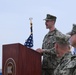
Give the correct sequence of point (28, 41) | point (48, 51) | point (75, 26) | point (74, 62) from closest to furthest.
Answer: point (74, 62) → point (75, 26) → point (48, 51) → point (28, 41)

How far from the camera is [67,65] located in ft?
14.2

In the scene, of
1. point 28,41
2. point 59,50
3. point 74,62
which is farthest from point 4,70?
point 28,41

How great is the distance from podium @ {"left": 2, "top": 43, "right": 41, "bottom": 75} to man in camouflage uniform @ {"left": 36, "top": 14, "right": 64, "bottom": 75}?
0.60m

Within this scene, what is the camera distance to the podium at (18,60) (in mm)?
4902

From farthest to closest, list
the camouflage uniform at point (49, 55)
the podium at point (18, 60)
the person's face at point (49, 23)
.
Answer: the person's face at point (49, 23) → the camouflage uniform at point (49, 55) → the podium at point (18, 60)

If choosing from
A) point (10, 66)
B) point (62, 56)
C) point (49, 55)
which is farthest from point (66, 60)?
point (49, 55)

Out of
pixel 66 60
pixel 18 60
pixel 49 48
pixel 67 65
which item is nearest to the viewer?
pixel 67 65

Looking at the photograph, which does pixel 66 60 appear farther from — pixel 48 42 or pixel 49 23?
pixel 49 23

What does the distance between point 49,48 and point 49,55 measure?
0.21 meters

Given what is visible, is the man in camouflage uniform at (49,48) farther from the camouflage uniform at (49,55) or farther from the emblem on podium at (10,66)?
the emblem on podium at (10,66)

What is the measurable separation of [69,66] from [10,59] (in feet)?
3.40

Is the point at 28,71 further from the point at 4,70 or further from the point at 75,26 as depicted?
the point at 75,26

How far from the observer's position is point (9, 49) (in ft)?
16.5

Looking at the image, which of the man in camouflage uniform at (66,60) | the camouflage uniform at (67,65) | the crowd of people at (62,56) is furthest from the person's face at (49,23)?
the camouflage uniform at (67,65)
